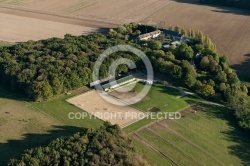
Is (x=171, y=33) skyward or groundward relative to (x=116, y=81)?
skyward

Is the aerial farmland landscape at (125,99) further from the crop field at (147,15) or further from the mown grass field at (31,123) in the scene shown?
the crop field at (147,15)

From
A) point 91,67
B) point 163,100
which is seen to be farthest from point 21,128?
point 163,100

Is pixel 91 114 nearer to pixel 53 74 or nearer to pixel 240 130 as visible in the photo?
pixel 53 74

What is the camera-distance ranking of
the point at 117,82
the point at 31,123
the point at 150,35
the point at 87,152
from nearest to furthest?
the point at 87,152
the point at 31,123
the point at 117,82
the point at 150,35

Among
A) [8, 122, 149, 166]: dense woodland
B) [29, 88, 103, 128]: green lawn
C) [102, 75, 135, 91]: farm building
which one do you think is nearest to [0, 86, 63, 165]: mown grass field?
[29, 88, 103, 128]: green lawn

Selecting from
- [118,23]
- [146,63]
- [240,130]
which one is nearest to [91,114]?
[146,63]

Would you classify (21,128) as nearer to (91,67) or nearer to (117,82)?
(91,67)

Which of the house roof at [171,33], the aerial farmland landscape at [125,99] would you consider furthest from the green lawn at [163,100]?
the house roof at [171,33]

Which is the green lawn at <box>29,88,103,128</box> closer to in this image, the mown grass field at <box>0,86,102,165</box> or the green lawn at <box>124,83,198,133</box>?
the mown grass field at <box>0,86,102,165</box>
